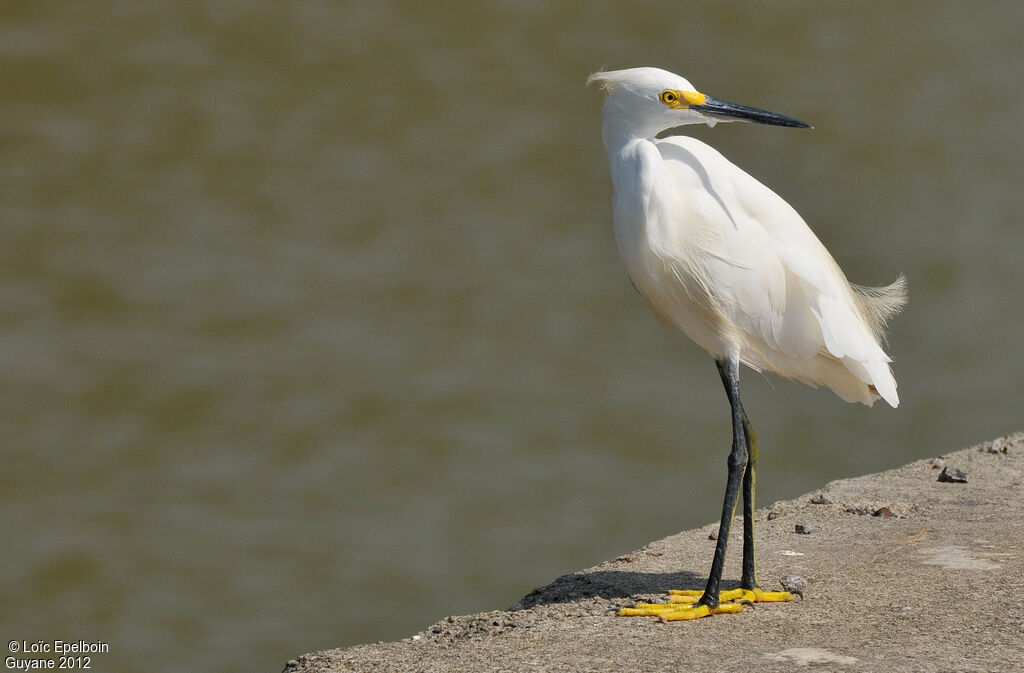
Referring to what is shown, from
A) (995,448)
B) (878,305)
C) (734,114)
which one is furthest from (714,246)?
(995,448)

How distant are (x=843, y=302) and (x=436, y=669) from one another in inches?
65.2

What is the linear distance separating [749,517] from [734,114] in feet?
3.91

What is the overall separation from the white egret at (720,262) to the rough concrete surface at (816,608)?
0.19 m

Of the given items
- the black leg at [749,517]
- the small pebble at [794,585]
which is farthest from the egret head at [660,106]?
the small pebble at [794,585]

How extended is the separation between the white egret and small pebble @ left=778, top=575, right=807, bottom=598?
0.12 ft

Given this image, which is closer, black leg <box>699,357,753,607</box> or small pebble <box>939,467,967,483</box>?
black leg <box>699,357,753,607</box>

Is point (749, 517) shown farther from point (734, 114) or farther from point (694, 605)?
point (734, 114)

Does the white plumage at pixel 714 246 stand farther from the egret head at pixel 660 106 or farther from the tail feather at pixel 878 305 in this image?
the tail feather at pixel 878 305

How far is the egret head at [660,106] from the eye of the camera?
11.7 ft

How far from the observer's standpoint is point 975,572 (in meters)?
3.61

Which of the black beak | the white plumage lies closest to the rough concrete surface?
the white plumage

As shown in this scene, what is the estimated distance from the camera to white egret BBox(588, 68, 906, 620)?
3.53 metres

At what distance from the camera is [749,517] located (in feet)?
11.9

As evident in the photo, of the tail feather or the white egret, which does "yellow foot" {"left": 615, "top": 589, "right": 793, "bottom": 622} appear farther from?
the tail feather
